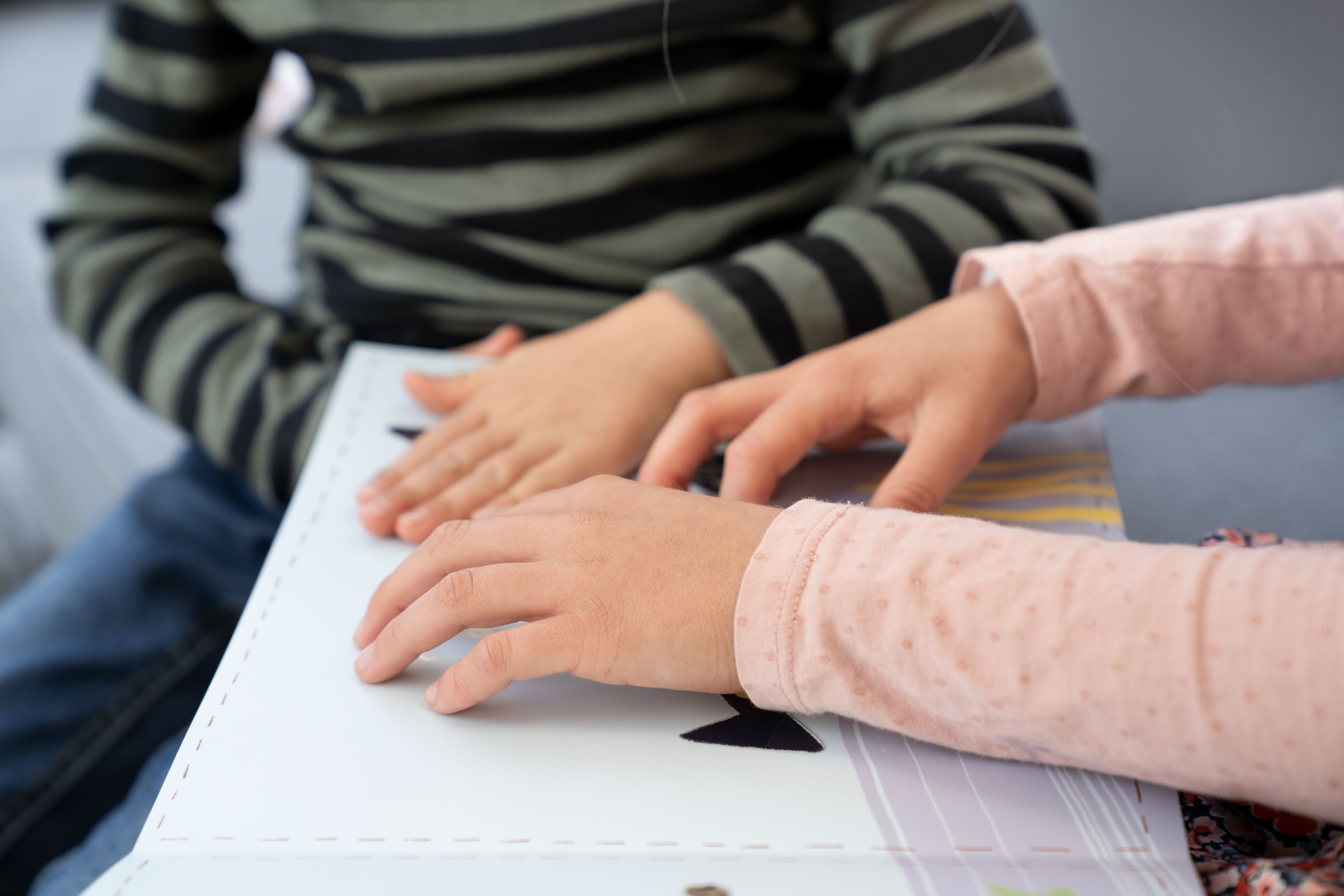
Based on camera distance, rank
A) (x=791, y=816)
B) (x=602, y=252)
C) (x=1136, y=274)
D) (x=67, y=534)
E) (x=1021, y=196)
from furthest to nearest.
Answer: (x=67, y=534) → (x=602, y=252) → (x=1021, y=196) → (x=1136, y=274) → (x=791, y=816)

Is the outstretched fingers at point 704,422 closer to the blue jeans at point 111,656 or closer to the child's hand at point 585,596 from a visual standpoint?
the child's hand at point 585,596

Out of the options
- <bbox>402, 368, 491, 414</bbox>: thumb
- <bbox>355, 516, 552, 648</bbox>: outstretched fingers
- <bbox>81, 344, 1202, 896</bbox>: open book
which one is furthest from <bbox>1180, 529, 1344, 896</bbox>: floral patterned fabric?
<bbox>402, 368, 491, 414</bbox>: thumb

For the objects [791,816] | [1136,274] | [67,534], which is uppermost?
[1136,274]

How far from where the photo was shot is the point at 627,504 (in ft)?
1.13

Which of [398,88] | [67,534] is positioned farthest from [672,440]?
[67,534]

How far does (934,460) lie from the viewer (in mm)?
385

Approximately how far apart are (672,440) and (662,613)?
0.11 m

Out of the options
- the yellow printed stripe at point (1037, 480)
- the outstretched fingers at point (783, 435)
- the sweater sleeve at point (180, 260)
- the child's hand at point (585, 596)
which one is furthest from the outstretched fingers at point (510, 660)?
the sweater sleeve at point (180, 260)

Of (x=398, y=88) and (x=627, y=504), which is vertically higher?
(x=398, y=88)

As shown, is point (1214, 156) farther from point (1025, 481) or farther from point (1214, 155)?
point (1025, 481)

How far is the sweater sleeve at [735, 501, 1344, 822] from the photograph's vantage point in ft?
0.85

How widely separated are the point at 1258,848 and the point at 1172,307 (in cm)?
21

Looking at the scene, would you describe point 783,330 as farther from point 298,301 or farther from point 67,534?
point 67,534

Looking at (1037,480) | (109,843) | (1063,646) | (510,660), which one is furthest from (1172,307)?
(109,843)
